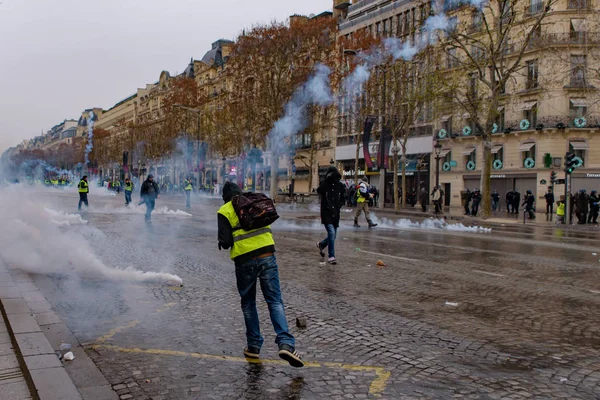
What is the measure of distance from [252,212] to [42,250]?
6722 mm

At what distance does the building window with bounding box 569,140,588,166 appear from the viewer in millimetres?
38469

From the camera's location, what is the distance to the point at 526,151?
4084 centimetres

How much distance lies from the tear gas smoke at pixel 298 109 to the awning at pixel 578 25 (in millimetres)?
17495

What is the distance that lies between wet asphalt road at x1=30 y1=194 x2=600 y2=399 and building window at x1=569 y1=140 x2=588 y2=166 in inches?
1220

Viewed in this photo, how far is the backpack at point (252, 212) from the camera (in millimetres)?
4594

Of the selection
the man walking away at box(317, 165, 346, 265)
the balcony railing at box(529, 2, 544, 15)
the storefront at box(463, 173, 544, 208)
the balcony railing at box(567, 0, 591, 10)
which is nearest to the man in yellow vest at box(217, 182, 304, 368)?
the man walking away at box(317, 165, 346, 265)

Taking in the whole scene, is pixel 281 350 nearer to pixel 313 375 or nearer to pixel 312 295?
pixel 313 375

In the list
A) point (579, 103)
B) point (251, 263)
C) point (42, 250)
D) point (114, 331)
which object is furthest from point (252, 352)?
point (579, 103)

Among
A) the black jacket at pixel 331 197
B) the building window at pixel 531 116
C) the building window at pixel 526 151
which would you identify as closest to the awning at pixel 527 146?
the building window at pixel 526 151

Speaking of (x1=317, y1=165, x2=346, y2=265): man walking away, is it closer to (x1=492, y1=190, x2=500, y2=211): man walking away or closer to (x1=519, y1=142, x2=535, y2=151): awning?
(x1=492, y1=190, x2=500, y2=211): man walking away

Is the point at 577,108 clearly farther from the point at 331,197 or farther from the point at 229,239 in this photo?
the point at 229,239

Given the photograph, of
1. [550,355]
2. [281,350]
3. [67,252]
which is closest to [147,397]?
[281,350]

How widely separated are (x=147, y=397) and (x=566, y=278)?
24.9 ft

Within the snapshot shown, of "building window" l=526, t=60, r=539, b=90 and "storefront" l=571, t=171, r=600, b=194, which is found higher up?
"building window" l=526, t=60, r=539, b=90
